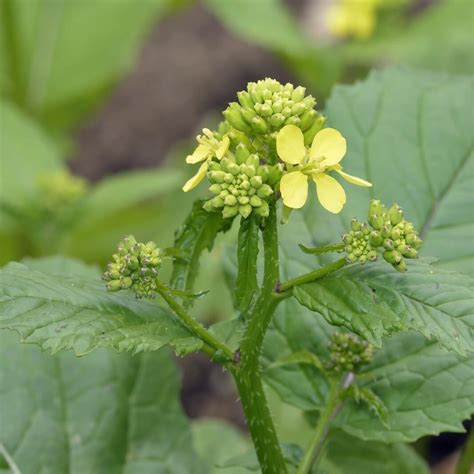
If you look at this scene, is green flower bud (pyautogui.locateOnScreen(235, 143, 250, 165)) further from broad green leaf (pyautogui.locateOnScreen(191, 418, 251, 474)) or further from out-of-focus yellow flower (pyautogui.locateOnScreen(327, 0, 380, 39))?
out-of-focus yellow flower (pyautogui.locateOnScreen(327, 0, 380, 39))

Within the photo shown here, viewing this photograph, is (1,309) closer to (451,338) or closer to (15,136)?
(451,338)

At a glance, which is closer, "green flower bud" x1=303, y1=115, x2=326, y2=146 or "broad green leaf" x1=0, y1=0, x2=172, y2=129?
"green flower bud" x1=303, y1=115, x2=326, y2=146

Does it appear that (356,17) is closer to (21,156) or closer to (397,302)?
(21,156)

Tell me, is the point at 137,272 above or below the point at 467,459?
above

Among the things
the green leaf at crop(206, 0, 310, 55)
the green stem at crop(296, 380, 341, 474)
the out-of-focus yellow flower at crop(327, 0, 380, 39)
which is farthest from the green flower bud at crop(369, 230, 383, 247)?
the out-of-focus yellow flower at crop(327, 0, 380, 39)

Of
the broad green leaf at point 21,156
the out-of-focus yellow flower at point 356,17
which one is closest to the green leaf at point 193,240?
the broad green leaf at point 21,156

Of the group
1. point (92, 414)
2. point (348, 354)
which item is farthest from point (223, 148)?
point (92, 414)
